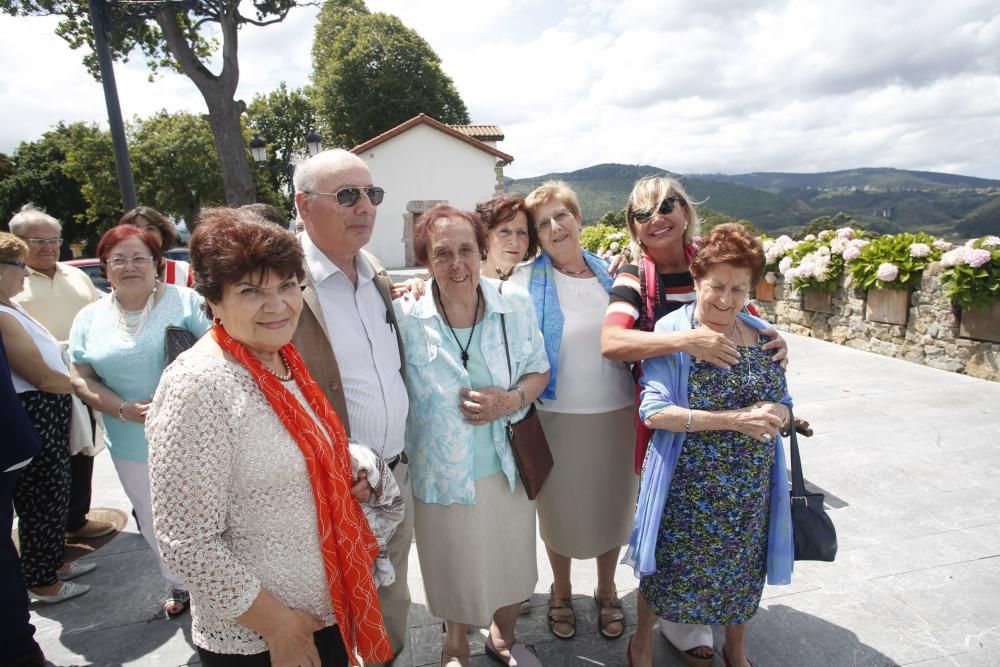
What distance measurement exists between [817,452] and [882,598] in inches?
72.1

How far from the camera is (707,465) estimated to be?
6.57 ft

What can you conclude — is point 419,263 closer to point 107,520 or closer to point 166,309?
point 166,309

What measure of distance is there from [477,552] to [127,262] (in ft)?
7.13

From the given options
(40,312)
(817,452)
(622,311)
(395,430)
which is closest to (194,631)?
(395,430)

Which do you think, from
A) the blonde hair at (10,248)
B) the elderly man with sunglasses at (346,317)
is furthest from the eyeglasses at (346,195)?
the blonde hair at (10,248)

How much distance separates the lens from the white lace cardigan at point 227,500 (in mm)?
1245

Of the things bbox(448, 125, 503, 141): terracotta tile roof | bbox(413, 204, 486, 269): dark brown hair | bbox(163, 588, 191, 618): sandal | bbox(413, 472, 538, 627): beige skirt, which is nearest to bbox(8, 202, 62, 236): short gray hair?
bbox(163, 588, 191, 618): sandal

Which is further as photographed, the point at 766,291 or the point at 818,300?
the point at 766,291

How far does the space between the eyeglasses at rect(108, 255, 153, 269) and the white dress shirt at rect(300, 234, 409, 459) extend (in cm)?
112

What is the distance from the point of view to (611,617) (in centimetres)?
254

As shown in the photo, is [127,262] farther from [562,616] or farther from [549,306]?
[562,616]

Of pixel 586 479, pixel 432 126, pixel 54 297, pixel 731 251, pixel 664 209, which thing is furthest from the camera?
pixel 432 126

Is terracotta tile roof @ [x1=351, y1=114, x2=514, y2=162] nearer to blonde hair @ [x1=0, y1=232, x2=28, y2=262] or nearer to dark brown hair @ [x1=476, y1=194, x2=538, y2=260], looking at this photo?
blonde hair @ [x1=0, y1=232, x2=28, y2=262]

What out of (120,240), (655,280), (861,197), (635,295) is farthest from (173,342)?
(861,197)
